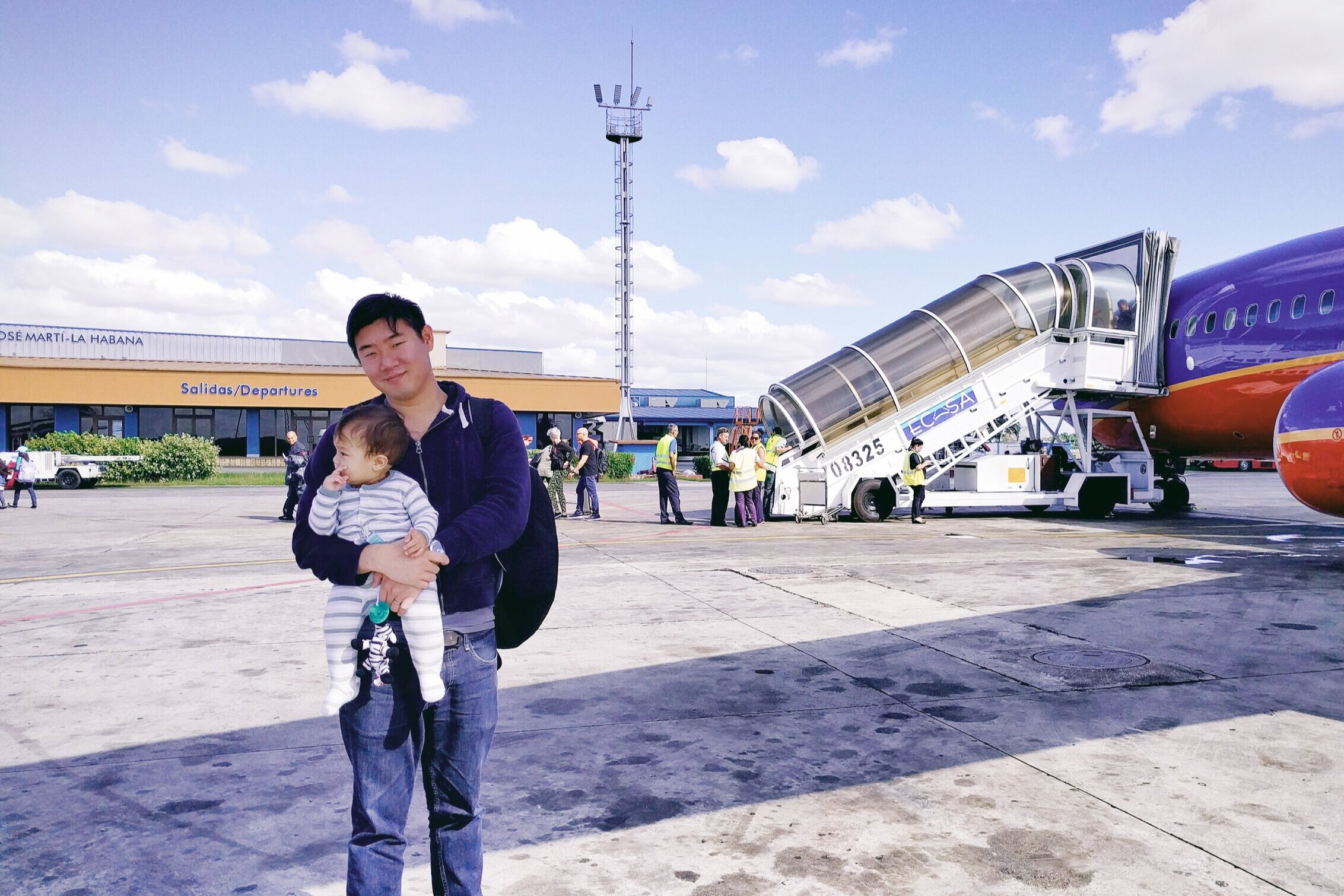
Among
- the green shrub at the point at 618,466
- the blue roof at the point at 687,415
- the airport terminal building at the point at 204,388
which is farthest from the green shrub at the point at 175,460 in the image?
the blue roof at the point at 687,415

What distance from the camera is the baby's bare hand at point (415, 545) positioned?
7.46ft

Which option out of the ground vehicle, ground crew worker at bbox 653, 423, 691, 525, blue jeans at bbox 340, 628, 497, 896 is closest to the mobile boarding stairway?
ground crew worker at bbox 653, 423, 691, 525

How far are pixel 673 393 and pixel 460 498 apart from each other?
7505 centimetres

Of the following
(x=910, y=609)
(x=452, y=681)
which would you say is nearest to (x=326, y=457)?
(x=452, y=681)

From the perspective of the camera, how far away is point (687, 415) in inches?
2520

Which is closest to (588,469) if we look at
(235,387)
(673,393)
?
(235,387)

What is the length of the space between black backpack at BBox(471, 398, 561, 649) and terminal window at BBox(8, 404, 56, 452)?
4594cm

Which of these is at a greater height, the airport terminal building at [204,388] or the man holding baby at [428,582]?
the airport terminal building at [204,388]

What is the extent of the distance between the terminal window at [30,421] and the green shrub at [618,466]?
82.2 ft

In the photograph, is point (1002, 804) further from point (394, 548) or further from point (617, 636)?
point (617, 636)

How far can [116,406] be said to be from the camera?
41.5 meters

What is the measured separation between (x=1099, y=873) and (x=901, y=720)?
1.65 metres

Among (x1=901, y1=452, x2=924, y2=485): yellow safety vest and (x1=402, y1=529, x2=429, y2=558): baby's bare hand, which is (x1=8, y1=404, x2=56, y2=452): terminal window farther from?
(x1=402, y1=529, x2=429, y2=558): baby's bare hand

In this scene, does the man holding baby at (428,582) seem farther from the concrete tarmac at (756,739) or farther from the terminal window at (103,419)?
the terminal window at (103,419)
